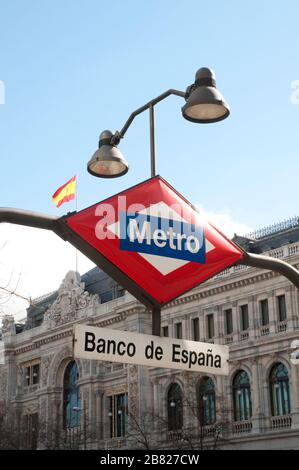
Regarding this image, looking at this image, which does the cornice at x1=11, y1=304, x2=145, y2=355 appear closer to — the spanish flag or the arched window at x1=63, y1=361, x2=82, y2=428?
the arched window at x1=63, y1=361, x2=82, y2=428

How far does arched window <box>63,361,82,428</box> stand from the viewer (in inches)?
2399

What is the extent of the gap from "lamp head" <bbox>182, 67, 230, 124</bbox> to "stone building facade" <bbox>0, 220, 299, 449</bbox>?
3684 cm

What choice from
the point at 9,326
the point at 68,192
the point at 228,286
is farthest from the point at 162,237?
the point at 9,326

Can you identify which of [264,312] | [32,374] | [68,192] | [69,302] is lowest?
[264,312]

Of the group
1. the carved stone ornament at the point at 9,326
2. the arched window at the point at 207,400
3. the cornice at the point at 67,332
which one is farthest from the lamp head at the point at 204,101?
the carved stone ornament at the point at 9,326

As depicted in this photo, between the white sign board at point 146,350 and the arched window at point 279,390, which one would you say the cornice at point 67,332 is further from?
the white sign board at point 146,350

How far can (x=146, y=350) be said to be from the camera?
22.9 ft

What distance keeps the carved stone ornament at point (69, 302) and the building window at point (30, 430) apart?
7.25m

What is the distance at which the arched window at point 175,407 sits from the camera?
51.5m

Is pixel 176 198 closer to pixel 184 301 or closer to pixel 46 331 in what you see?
pixel 184 301

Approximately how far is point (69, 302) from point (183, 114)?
54579 mm

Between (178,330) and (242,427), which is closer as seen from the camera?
(242,427)

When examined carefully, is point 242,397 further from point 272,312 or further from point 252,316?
point 272,312
